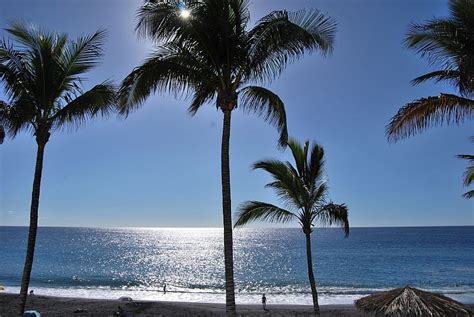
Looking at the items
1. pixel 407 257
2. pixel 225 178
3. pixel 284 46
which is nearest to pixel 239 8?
pixel 284 46

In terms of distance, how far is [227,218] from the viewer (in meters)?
8.12

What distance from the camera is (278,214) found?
12156 mm

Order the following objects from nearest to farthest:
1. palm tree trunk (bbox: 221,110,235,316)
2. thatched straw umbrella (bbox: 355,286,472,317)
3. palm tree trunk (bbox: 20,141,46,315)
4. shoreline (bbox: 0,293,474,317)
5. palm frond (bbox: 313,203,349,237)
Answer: thatched straw umbrella (bbox: 355,286,472,317) < palm tree trunk (bbox: 221,110,235,316) < palm tree trunk (bbox: 20,141,46,315) < palm frond (bbox: 313,203,349,237) < shoreline (bbox: 0,293,474,317)

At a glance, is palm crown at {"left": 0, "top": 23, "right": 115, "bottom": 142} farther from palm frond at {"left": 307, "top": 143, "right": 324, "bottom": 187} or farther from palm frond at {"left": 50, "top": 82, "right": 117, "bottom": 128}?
palm frond at {"left": 307, "top": 143, "right": 324, "bottom": 187}

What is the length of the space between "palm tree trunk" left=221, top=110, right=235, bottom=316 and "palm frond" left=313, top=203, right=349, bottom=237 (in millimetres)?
4957

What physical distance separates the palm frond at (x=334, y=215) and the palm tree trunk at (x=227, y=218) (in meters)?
4.96

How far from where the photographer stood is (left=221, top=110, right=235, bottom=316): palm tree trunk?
780 cm

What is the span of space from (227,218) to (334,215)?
17.3 ft

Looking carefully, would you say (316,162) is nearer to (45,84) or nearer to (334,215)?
(334,215)

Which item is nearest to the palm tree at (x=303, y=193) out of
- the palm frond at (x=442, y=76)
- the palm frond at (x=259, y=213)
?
the palm frond at (x=259, y=213)

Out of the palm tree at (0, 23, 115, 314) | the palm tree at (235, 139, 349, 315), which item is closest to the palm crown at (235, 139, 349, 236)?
the palm tree at (235, 139, 349, 315)

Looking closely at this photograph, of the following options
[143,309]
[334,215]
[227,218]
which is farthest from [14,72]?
[143,309]

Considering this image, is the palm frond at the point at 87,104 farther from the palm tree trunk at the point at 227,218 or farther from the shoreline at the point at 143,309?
the shoreline at the point at 143,309

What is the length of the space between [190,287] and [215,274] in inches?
463
